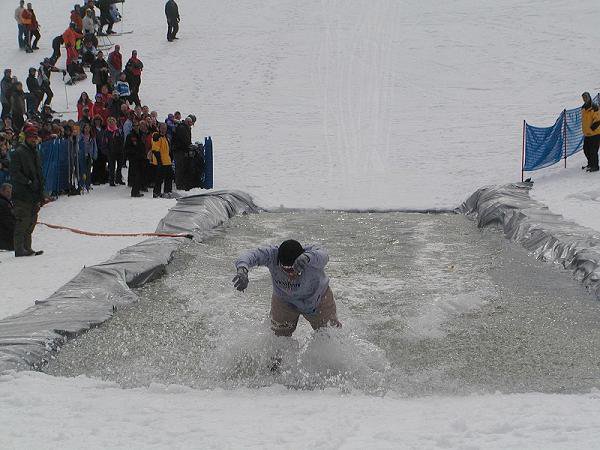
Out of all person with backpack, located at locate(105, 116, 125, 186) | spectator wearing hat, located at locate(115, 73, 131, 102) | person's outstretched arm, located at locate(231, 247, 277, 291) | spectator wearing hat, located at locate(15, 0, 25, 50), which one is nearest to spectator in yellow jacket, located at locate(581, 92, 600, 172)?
person with backpack, located at locate(105, 116, 125, 186)

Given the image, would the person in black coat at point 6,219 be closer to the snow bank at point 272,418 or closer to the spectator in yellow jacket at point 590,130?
the snow bank at point 272,418

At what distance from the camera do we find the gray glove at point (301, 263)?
6.68 metres

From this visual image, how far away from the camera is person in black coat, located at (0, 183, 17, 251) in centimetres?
1121

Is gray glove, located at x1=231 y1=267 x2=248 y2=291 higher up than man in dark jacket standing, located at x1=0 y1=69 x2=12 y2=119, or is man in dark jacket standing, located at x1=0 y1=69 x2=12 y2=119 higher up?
man in dark jacket standing, located at x1=0 y1=69 x2=12 y2=119

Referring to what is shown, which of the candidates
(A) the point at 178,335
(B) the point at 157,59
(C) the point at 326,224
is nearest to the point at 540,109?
(C) the point at 326,224

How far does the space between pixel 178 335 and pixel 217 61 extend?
59.1 feet

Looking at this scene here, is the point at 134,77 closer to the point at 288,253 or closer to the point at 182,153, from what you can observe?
the point at 182,153

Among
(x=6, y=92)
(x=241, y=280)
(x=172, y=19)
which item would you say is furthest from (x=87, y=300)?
(x=172, y=19)

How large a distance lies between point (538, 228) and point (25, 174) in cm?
673

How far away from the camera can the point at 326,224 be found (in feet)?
45.2

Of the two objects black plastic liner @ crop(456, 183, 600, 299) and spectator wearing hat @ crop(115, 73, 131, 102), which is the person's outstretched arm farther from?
spectator wearing hat @ crop(115, 73, 131, 102)

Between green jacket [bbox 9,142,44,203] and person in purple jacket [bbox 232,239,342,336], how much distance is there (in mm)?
4767

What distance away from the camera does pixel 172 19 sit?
1041 inches

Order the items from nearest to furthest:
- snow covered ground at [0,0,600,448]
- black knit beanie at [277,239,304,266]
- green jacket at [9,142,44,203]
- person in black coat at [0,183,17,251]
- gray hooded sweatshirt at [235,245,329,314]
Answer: snow covered ground at [0,0,600,448] < black knit beanie at [277,239,304,266] < gray hooded sweatshirt at [235,245,329,314] < green jacket at [9,142,44,203] < person in black coat at [0,183,17,251]
